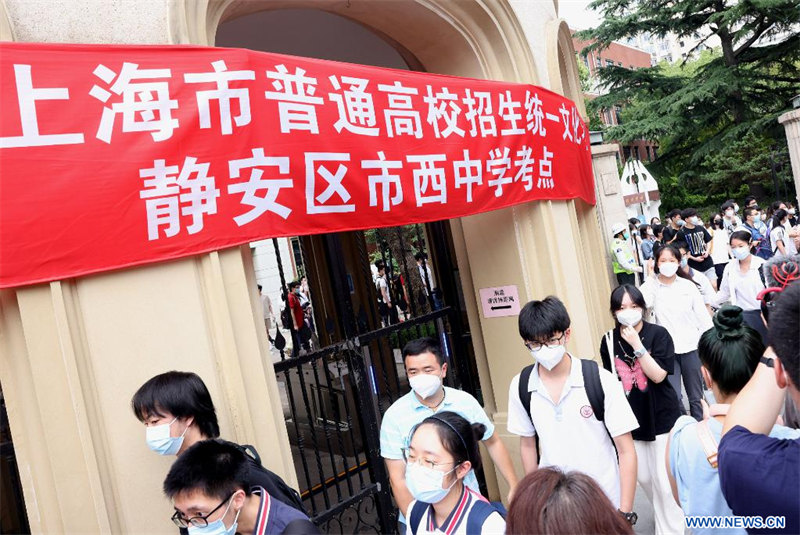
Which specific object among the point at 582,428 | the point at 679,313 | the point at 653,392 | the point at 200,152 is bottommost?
the point at 653,392

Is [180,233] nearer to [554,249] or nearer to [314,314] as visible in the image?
[554,249]

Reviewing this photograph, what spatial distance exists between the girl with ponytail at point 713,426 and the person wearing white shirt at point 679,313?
292 centimetres

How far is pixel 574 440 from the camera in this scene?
329cm

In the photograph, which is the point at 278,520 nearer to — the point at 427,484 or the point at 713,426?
the point at 427,484

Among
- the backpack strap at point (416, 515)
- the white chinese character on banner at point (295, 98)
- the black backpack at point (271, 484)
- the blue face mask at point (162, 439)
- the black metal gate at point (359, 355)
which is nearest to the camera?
the backpack strap at point (416, 515)

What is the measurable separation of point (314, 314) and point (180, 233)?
528 cm

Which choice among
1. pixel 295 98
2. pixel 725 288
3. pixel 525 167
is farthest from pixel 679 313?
pixel 295 98

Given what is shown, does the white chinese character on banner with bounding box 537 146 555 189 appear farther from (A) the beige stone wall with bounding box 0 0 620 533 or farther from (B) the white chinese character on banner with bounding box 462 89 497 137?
(A) the beige stone wall with bounding box 0 0 620 533

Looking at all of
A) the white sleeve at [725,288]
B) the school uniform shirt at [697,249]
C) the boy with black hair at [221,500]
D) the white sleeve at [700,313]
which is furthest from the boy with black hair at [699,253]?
the boy with black hair at [221,500]

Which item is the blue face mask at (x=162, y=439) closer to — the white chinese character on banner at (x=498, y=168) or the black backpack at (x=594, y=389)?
the black backpack at (x=594, y=389)

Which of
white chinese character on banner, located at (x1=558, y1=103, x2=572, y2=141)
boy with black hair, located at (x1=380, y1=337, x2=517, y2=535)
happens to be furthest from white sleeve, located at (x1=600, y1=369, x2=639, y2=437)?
white chinese character on banner, located at (x1=558, y1=103, x2=572, y2=141)

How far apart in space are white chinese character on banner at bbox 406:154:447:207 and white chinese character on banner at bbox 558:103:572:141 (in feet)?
6.10

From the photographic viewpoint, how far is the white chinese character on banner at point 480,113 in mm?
4816

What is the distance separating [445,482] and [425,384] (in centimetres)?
A: 98
